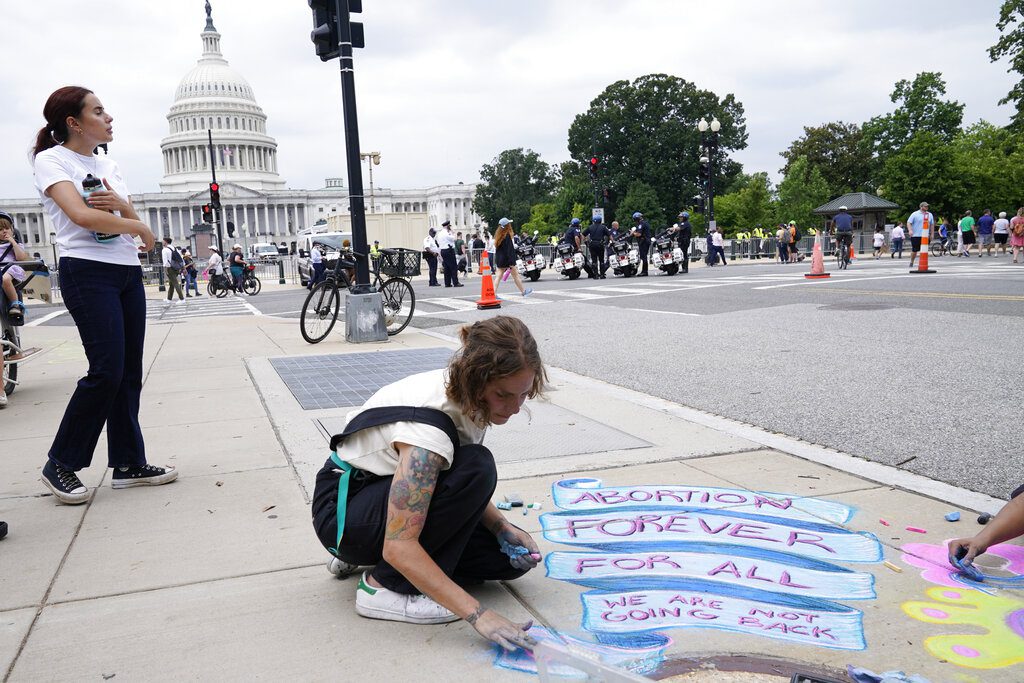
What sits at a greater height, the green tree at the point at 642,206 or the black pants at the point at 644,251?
the green tree at the point at 642,206

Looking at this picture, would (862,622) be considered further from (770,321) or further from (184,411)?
(770,321)

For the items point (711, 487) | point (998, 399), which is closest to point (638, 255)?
point (998, 399)

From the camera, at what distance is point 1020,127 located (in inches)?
1481

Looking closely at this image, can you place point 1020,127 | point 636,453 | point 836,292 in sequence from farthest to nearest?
point 1020,127
point 836,292
point 636,453

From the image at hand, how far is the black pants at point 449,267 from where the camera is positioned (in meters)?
24.2

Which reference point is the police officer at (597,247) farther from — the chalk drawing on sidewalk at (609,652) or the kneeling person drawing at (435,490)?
the chalk drawing on sidewalk at (609,652)

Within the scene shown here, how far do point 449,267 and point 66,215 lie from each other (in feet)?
66.9

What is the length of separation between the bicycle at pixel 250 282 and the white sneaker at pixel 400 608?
28780 millimetres

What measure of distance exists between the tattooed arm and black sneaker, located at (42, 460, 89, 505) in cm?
241

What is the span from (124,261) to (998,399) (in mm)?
5675

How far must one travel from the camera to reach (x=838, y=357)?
7.95m

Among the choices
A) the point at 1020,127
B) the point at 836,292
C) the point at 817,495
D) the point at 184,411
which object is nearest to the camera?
the point at 817,495

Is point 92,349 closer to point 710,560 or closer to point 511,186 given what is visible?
point 710,560

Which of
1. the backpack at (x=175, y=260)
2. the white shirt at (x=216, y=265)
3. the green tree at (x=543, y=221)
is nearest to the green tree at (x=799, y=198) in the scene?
the green tree at (x=543, y=221)
